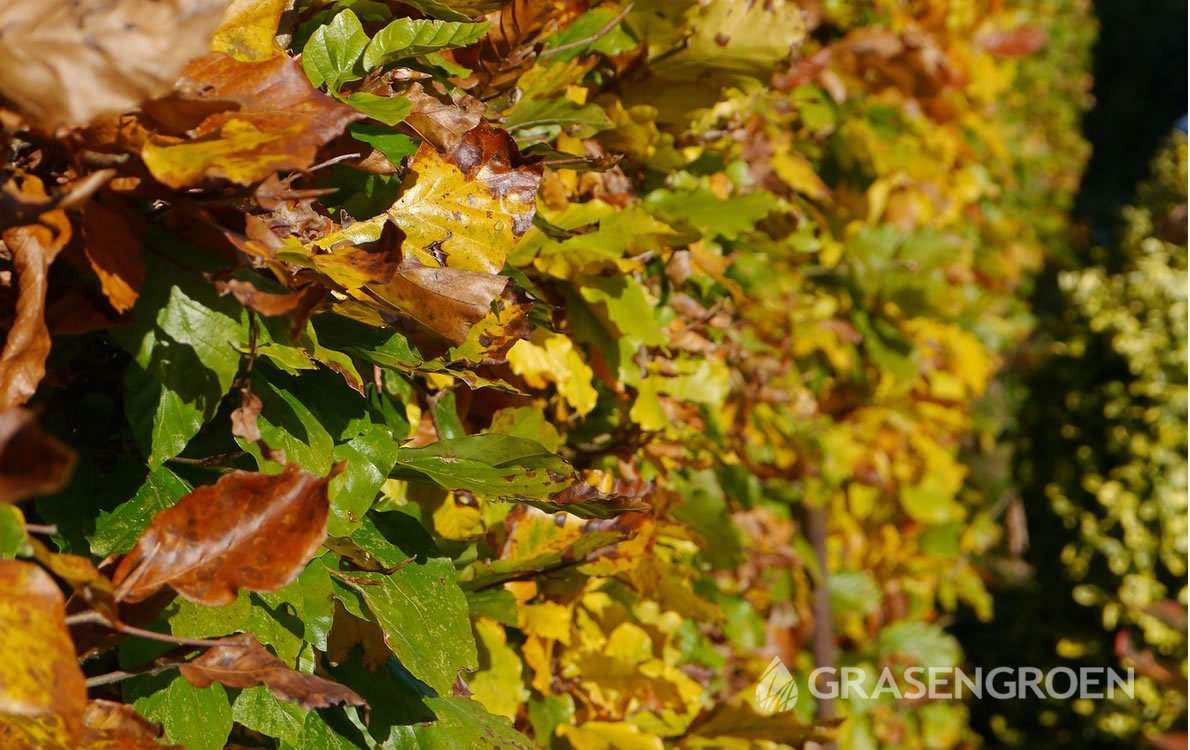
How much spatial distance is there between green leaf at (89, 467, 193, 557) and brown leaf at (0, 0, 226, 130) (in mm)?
367

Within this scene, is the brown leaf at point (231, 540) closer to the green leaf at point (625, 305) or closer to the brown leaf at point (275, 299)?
the brown leaf at point (275, 299)

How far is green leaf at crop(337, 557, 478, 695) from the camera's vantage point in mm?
903

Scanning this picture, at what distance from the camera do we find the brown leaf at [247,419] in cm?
77

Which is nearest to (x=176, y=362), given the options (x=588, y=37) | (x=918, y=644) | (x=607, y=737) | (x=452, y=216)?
(x=452, y=216)

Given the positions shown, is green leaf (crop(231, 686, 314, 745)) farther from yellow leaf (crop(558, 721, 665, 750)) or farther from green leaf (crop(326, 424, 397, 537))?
yellow leaf (crop(558, 721, 665, 750))

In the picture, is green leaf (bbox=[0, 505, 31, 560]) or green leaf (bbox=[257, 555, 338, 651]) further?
green leaf (bbox=[257, 555, 338, 651])

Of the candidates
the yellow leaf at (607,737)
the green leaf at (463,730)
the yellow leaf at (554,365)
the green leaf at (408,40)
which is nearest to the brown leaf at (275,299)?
the green leaf at (408,40)

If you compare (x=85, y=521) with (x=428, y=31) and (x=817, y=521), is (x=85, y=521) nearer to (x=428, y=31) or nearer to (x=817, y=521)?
(x=428, y=31)

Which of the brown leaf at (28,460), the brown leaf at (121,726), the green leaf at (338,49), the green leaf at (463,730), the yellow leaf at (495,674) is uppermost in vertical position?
the brown leaf at (28,460)

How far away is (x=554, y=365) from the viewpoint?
1.37 metres

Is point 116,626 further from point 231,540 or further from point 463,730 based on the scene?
point 463,730

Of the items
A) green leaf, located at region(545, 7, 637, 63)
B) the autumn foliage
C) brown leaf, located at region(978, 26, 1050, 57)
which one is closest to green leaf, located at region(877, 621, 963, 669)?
the autumn foliage

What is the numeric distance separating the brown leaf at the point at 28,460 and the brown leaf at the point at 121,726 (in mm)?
262

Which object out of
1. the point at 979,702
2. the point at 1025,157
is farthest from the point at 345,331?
the point at 1025,157
